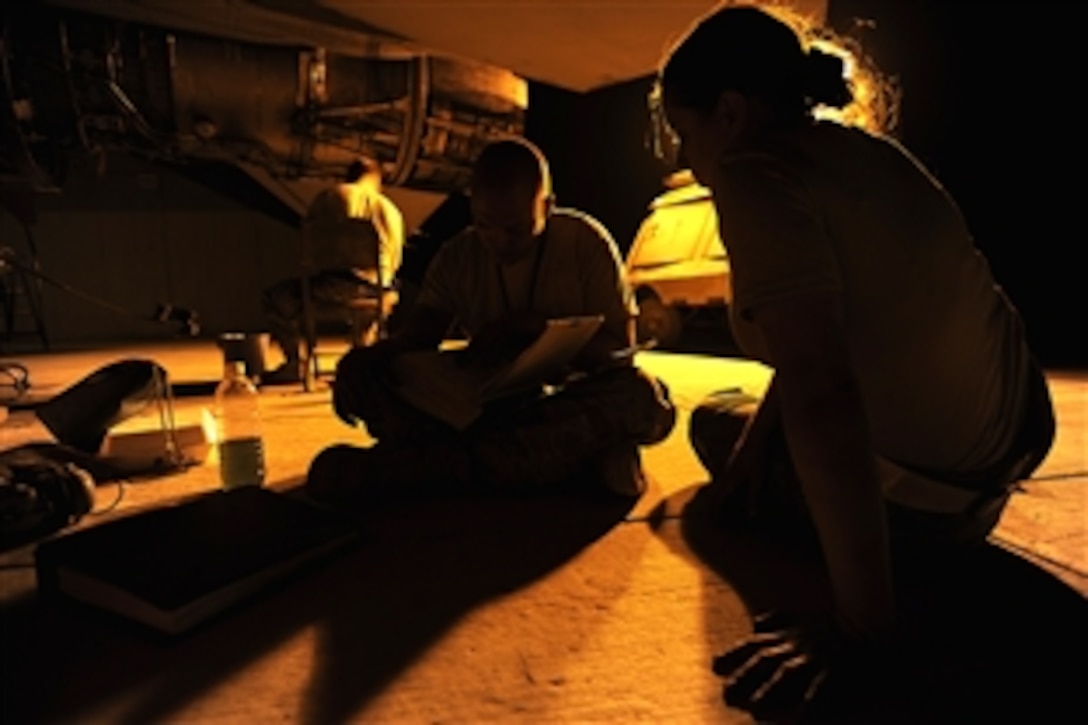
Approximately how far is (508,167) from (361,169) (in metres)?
2.57

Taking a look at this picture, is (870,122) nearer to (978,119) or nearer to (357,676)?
(357,676)

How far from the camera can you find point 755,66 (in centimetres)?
85

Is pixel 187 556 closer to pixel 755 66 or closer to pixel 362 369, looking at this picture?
pixel 362 369

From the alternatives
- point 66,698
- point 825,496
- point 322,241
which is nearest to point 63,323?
point 322,241

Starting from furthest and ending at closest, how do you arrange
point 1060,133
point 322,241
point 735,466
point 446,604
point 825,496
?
point 1060,133 < point 322,241 < point 735,466 < point 446,604 < point 825,496

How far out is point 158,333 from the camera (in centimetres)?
827

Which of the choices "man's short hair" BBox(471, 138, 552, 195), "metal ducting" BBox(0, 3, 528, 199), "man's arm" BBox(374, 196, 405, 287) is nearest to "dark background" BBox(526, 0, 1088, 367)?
"metal ducting" BBox(0, 3, 528, 199)

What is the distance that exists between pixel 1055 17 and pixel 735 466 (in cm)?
393

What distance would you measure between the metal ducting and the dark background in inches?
88.8

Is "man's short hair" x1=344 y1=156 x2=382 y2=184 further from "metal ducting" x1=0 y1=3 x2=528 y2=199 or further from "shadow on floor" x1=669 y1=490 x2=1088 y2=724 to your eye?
"shadow on floor" x1=669 y1=490 x2=1088 y2=724

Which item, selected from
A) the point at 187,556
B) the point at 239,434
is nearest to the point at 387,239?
the point at 239,434

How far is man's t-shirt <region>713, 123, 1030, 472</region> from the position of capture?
76 cm

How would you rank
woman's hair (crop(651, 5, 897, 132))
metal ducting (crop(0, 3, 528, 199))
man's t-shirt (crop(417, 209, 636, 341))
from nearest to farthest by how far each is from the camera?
woman's hair (crop(651, 5, 897, 132)), man's t-shirt (crop(417, 209, 636, 341)), metal ducting (crop(0, 3, 528, 199))

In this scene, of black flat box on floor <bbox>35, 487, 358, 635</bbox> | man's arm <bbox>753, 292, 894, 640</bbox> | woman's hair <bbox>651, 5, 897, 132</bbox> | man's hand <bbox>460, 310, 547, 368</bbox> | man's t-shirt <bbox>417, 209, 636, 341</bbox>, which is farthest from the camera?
man's t-shirt <bbox>417, 209, 636, 341</bbox>
